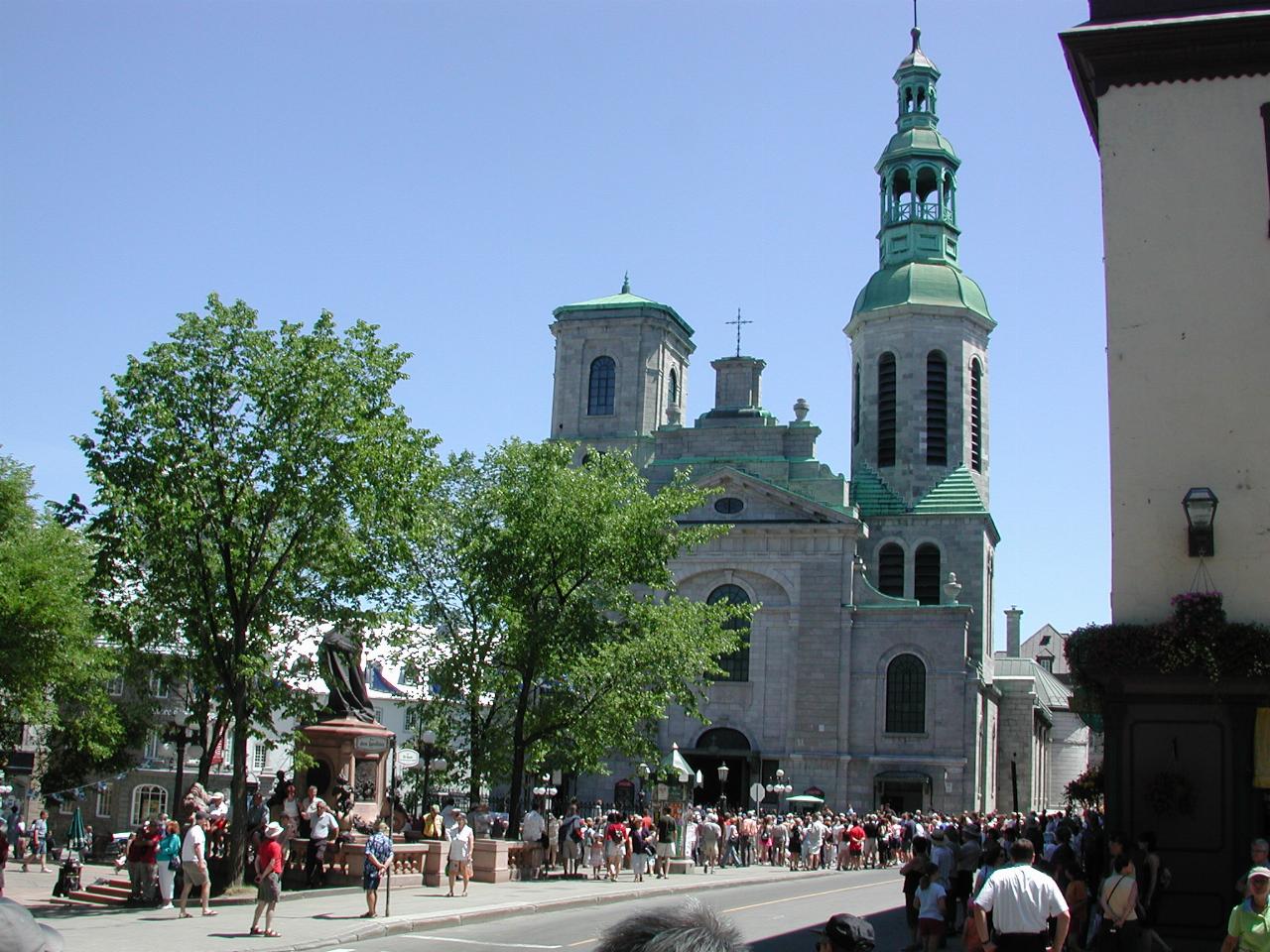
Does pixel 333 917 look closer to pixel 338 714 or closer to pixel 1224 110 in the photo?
pixel 338 714

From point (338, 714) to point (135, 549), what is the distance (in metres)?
7.68

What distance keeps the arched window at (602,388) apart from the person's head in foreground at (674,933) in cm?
5905

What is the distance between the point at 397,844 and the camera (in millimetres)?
25594

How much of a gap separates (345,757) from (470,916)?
8.03 metres

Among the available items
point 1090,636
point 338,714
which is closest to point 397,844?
point 338,714

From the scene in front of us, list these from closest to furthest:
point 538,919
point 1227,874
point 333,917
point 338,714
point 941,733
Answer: point 1227,874, point 333,917, point 538,919, point 338,714, point 941,733

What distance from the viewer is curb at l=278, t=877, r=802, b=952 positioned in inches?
720

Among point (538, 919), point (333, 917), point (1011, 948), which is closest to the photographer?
point (1011, 948)

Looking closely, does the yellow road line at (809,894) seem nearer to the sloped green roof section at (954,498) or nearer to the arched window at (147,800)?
the sloped green roof section at (954,498)

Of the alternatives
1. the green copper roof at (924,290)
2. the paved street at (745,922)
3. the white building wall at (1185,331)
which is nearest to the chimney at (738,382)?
the green copper roof at (924,290)

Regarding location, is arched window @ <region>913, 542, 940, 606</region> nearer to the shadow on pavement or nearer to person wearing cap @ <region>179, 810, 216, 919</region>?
the shadow on pavement

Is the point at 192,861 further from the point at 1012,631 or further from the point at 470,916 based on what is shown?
the point at 1012,631

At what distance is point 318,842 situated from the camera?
944 inches

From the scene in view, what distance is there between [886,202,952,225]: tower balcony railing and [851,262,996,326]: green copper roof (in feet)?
8.12
